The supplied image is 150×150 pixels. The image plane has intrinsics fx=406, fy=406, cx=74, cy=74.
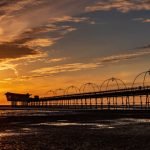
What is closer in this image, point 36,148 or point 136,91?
point 36,148

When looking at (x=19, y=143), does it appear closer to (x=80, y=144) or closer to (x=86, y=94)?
(x=80, y=144)

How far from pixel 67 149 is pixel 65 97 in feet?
540

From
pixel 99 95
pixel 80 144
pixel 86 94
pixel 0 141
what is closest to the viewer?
pixel 80 144


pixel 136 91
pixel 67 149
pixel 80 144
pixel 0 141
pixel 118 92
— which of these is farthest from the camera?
pixel 118 92

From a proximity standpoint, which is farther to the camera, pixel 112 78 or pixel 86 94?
pixel 86 94

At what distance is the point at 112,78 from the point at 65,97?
64737mm

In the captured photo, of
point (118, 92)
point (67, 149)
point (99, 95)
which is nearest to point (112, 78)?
point (118, 92)

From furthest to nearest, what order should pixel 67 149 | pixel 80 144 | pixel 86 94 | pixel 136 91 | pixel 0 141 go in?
pixel 86 94 → pixel 136 91 → pixel 0 141 → pixel 80 144 → pixel 67 149

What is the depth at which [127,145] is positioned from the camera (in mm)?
35562

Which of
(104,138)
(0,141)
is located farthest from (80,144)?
(0,141)

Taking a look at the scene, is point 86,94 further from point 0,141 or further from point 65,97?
point 0,141

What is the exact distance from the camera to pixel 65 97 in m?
198

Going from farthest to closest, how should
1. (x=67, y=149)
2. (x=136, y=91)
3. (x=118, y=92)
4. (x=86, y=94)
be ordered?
(x=86, y=94) → (x=118, y=92) → (x=136, y=91) → (x=67, y=149)

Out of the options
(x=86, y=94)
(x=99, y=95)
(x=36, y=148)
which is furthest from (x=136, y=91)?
(x=36, y=148)
